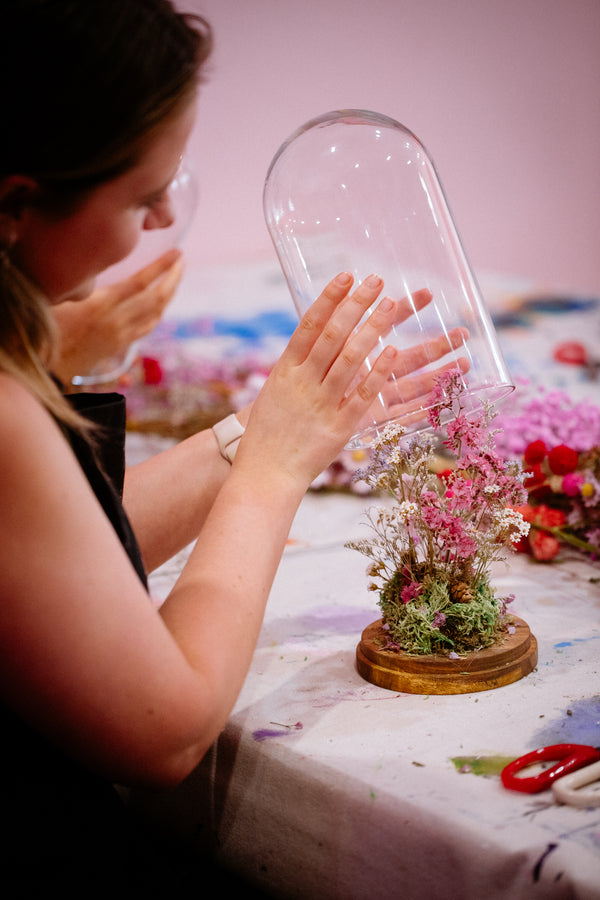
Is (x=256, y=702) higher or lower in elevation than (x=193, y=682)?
lower

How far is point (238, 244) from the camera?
2574mm

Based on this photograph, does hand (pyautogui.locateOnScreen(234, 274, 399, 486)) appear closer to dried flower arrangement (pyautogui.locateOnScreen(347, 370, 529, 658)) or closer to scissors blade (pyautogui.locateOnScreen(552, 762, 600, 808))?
dried flower arrangement (pyautogui.locateOnScreen(347, 370, 529, 658))

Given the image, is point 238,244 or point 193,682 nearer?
point 193,682

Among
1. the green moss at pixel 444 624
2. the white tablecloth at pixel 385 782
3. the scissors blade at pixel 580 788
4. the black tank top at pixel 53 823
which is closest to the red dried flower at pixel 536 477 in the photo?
the white tablecloth at pixel 385 782

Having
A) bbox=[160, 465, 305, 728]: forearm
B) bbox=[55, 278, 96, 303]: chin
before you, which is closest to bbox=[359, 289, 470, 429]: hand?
bbox=[160, 465, 305, 728]: forearm

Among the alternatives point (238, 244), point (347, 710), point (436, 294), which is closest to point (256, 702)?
point (347, 710)

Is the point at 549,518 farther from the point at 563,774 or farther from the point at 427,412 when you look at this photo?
the point at 563,774

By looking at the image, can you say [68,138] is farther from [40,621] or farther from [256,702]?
[256,702]

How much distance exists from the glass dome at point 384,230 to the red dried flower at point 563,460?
392 mm

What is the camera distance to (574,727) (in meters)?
0.71

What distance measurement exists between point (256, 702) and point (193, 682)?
243 millimetres

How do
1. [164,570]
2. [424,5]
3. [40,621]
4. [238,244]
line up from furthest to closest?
[238,244], [424,5], [164,570], [40,621]

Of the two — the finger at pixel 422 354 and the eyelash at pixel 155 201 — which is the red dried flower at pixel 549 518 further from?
Answer: the eyelash at pixel 155 201

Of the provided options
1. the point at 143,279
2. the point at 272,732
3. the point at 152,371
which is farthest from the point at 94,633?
the point at 152,371
